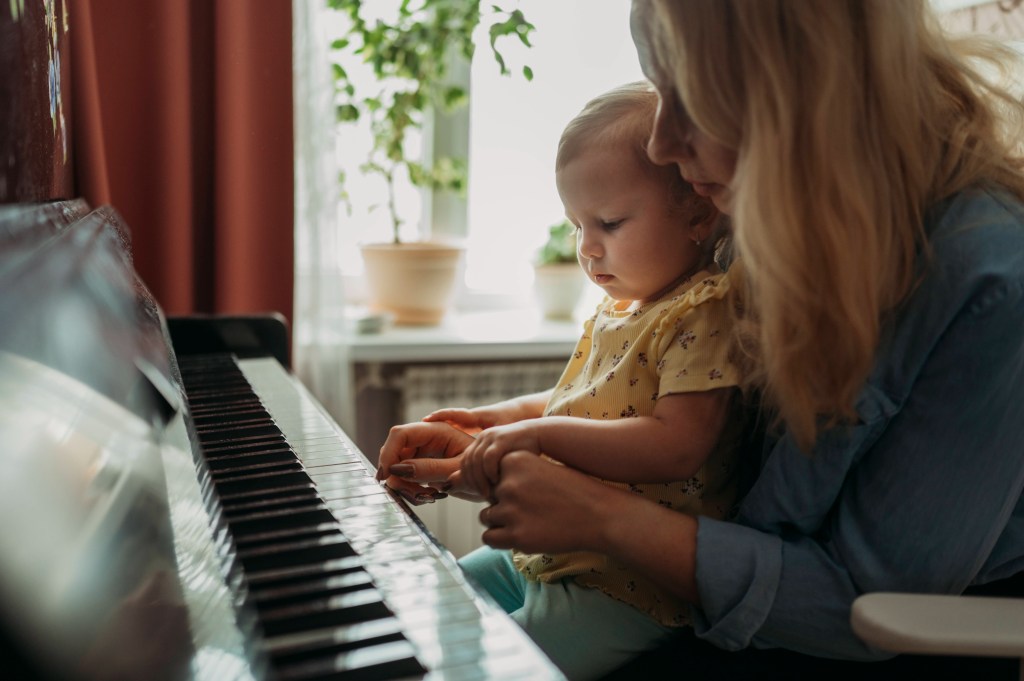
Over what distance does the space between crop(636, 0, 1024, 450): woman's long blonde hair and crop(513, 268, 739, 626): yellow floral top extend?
5.9 inches

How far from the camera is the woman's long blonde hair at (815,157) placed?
31.3 inches

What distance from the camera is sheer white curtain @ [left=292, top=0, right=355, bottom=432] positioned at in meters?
2.17

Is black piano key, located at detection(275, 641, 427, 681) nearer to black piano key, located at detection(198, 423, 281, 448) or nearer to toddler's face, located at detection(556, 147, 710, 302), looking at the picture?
black piano key, located at detection(198, 423, 281, 448)

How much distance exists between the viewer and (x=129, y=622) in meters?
0.54

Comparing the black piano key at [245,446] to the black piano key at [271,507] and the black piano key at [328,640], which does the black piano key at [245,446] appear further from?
the black piano key at [328,640]

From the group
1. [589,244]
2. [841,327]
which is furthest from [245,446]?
[841,327]

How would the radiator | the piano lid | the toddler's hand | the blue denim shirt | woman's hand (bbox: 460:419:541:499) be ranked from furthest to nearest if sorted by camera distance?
1. the radiator
2. the toddler's hand
3. woman's hand (bbox: 460:419:541:499)
4. the blue denim shirt
5. the piano lid

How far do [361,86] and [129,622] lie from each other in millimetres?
2169

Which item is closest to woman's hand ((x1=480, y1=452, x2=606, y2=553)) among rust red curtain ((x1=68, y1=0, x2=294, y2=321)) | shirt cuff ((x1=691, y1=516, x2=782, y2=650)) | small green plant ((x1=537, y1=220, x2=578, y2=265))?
shirt cuff ((x1=691, y1=516, x2=782, y2=650))

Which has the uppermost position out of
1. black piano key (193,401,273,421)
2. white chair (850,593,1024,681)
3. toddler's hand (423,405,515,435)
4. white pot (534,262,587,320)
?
black piano key (193,401,273,421)

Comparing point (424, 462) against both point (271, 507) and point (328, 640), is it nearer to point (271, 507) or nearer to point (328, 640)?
point (271, 507)

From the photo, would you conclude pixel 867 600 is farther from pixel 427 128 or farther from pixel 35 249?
pixel 427 128

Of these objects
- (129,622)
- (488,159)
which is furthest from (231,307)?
(129,622)

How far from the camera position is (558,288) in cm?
268
